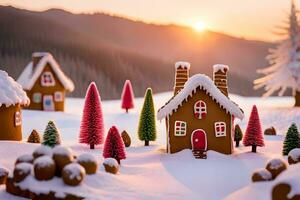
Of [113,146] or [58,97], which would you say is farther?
[58,97]

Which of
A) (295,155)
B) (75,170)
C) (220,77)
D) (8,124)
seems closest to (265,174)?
(295,155)

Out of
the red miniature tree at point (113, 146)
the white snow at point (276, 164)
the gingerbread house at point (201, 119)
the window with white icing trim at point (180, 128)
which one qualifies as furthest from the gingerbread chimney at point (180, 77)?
the white snow at point (276, 164)

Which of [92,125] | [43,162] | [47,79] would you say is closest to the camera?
[43,162]

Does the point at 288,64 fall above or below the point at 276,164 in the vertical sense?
above

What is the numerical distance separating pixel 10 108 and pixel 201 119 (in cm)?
948

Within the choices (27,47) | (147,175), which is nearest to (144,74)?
(27,47)

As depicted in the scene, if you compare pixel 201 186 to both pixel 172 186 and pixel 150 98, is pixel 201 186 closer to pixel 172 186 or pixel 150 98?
pixel 172 186

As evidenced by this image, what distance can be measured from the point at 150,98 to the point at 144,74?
135 feet

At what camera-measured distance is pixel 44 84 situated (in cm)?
3556

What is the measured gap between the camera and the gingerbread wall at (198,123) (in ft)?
73.8

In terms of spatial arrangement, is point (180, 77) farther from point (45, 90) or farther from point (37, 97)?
point (37, 97)

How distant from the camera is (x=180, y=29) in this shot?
84.1 metres

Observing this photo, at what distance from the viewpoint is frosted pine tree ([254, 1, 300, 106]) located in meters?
34.8

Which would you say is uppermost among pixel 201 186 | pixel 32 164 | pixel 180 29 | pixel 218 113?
pixel 180 29
